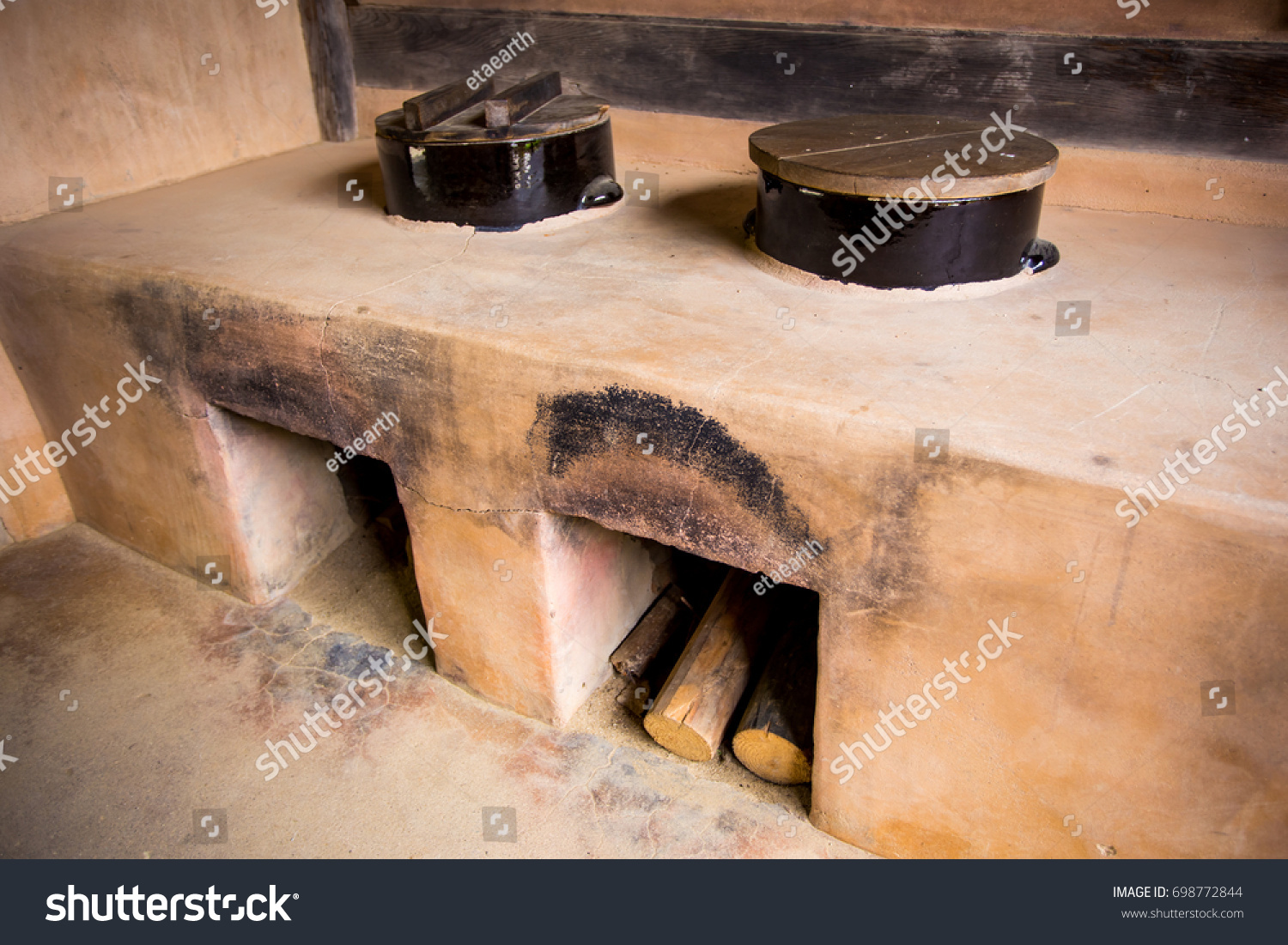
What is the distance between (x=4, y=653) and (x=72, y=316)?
128cm

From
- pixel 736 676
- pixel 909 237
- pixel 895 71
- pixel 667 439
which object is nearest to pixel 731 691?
pixel 736 676

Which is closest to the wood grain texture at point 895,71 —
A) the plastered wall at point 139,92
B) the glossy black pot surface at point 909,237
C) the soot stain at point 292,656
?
the plastered wall at point 139,92

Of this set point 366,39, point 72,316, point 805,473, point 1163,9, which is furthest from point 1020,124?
point 72,316

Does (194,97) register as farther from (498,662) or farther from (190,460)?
(498,662)

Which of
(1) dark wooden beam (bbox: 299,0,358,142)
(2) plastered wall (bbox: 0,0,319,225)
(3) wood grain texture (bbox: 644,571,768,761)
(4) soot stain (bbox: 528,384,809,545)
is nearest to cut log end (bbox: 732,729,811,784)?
(3) wood grain texture (bbox: 644,571,768,761)

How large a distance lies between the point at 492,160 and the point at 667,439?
1524mm

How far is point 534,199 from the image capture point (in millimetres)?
3326

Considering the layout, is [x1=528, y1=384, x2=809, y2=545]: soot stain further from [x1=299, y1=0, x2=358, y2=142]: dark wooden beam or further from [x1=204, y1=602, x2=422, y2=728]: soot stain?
[x1=299, y1=0, x2=358, y2=142]: dark wooden beam

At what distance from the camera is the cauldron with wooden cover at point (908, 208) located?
8.31 ft

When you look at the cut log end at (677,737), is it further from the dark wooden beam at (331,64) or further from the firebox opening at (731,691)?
the dark wooden beam at (331,64)

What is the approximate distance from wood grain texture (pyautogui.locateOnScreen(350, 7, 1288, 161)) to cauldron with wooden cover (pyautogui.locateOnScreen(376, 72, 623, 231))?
0.59m

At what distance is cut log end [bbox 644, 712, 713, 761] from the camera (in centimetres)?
281

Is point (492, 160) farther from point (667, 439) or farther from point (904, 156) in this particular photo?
point (667, 439)

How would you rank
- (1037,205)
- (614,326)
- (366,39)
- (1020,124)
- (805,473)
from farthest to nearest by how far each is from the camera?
(366,39) < (1020,124) < (1037,205) < (614,326) < (805,473)
